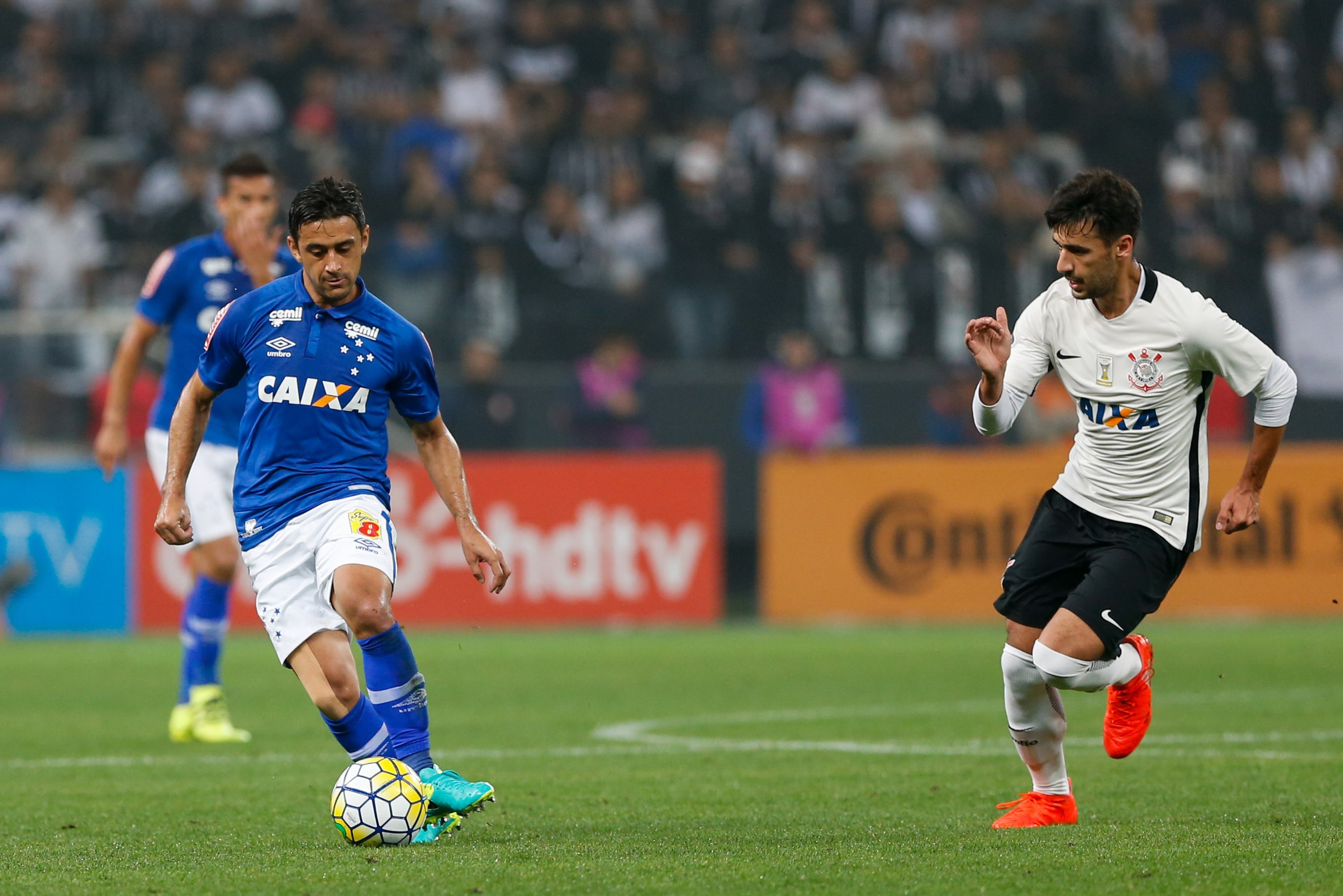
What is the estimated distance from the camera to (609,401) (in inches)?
647

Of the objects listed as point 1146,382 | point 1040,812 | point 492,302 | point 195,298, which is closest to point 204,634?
point 195,298

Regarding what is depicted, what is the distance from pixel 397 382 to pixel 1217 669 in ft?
24.9

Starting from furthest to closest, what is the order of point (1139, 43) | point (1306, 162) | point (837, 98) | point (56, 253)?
point (1139, 43), point (837, 98), point (1306, 162), point (56, 253)

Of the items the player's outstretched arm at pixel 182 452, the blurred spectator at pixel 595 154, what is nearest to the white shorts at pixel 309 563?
the player's outstretched arm at pixel 182 452

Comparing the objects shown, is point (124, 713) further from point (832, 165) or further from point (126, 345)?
point (832, 165)

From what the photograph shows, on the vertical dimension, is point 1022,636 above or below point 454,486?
below

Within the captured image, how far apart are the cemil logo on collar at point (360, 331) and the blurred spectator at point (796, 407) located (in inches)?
412

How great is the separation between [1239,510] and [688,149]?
531 inches

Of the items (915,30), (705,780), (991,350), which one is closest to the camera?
(991,350)

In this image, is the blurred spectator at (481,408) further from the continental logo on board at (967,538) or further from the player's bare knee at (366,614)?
the player's bare knee at (366,614)

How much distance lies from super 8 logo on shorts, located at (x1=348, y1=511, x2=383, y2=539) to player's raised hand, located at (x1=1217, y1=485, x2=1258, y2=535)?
2756 millimetres

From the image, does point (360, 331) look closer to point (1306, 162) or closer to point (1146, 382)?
point (1146, 382)

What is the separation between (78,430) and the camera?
15914 mm

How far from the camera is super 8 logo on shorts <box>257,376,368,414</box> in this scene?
6078mm
